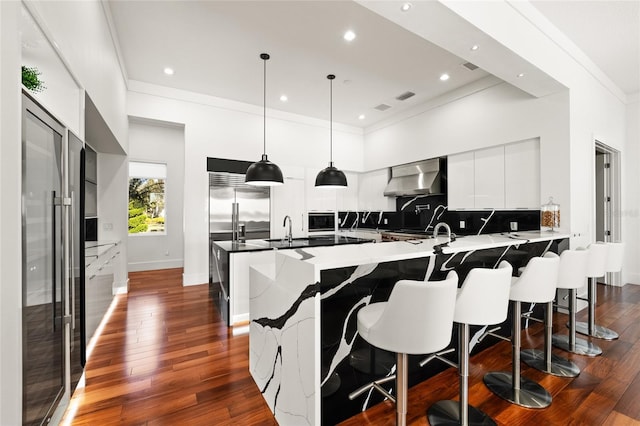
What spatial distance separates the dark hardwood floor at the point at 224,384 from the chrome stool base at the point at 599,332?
0.27 feet

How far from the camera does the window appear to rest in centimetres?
633

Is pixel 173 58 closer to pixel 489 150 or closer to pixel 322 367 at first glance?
pixel 322 367

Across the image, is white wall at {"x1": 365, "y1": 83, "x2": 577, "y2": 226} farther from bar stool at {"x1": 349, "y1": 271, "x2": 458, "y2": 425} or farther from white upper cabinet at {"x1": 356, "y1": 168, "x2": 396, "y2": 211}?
bar stool at {"x1": 349, "y1": 271, "x2": 458, "y2": 425}

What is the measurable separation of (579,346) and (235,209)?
4.93 meters

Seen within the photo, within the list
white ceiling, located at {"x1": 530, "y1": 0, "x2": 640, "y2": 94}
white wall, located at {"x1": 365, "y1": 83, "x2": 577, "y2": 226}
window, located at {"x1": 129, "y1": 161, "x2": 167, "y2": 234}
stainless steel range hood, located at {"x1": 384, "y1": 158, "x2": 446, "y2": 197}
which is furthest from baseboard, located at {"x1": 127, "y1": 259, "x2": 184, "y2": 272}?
white ceiling, located at {"x1": 530, "y1": 0, "x2": 640, "y2": 94}

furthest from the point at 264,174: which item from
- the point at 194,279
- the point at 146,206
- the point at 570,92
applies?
the point at 146,206

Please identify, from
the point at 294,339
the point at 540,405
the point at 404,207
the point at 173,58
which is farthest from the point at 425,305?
the point at 404,207

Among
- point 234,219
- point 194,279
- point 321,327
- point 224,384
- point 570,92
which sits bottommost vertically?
point 224,384

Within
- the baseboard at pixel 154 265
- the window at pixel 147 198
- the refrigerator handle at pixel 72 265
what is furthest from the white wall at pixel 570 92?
the baseboard at pixel 154 265

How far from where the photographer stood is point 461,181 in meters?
4.86

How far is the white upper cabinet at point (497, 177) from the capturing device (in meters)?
3.95

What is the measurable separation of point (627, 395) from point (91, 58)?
4.84 meters

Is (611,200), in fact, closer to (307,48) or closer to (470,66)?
(470,66)

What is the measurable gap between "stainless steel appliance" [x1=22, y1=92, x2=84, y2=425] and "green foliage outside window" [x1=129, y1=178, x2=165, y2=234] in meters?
4.76
